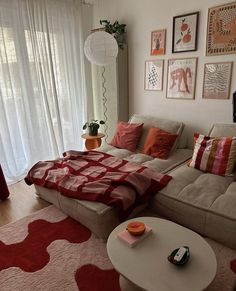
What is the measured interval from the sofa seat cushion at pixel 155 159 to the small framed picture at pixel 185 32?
4.05 ft

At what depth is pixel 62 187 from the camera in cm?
208

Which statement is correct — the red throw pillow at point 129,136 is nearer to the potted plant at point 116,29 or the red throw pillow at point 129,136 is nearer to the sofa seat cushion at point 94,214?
the sofa seat cushion at point 94,214

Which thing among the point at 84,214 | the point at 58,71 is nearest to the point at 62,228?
the point at 84,214

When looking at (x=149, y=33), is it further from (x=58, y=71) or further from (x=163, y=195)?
(x=163, y=195)

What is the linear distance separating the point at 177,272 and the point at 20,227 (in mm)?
1505

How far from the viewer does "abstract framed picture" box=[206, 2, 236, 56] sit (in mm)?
2342

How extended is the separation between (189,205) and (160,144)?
99cm

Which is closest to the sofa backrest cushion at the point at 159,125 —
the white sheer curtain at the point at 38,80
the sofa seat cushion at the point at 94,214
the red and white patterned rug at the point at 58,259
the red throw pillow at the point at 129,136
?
the red throw pillow at the point at 129,136

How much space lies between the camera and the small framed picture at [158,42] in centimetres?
292

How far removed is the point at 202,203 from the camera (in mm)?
1764

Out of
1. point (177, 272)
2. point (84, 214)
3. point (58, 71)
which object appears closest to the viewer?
point (177, 272)

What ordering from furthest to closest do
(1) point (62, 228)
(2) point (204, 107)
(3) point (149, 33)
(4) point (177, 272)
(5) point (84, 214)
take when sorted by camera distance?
(3) point (149, 33)
(2) point (204, 107)
(1) point (62, 228)
(5) point (84, 214)
(4) point (177, 272)

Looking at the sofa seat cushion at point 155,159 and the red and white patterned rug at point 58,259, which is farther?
the sofa seat cushion at point 155,159

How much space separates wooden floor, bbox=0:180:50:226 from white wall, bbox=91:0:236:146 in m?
1.87
